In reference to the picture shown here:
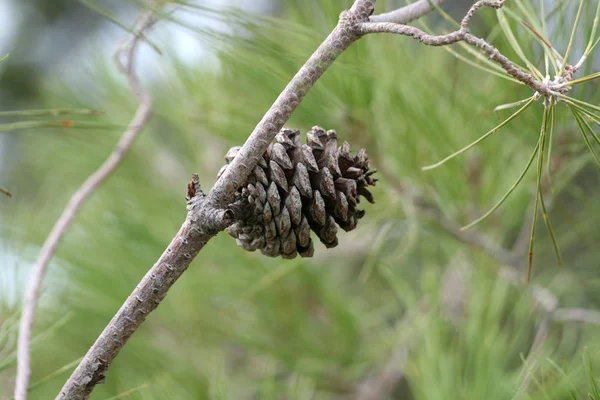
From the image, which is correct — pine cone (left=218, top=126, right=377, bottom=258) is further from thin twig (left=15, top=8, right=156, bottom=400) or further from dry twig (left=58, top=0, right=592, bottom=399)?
thin twig (left=15, top=8, right=156, bottom=400)

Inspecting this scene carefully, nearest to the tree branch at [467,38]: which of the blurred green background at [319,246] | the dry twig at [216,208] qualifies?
the dry twig at [216,208]

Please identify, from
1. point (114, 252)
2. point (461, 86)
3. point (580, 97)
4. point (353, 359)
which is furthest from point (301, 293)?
point (580, 97)

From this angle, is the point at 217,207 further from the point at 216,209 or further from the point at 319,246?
the point at 319,246

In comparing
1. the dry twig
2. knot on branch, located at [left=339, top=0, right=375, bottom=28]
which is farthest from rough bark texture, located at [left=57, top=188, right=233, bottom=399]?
knot on branch, located at [left=339, top=0, right=375, bottom=28]

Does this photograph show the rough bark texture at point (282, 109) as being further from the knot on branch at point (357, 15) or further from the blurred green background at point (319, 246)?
the blurred green background at point (319, 246)

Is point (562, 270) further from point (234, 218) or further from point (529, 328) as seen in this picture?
point (234, 218)

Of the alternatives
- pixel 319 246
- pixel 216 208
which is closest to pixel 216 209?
pixel 216 208
